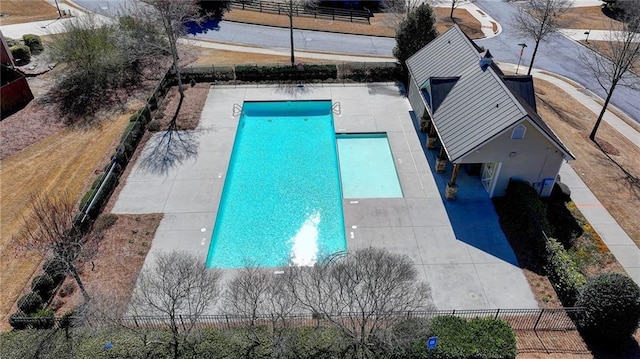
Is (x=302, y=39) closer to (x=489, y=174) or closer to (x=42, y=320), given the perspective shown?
(x=489, y=174)

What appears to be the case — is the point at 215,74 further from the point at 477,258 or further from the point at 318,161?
the point at 477,258

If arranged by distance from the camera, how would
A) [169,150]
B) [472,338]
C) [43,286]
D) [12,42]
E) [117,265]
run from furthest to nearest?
[12,42], [169,150], [117,265], [43,286], [472,338]

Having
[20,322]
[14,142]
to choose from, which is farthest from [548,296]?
[14,142]

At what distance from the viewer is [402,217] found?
25531 millimetres

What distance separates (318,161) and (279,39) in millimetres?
23857

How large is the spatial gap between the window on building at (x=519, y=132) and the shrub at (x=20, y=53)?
140 feet

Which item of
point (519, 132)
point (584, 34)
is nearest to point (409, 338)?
point (519, 132)

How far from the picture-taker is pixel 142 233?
2442 cm

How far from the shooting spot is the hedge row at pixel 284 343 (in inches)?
671

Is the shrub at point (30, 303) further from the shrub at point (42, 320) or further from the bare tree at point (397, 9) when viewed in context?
the bare tree at point (397, 9)

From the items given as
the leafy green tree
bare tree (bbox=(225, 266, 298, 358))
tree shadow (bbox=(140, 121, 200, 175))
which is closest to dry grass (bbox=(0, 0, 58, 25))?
tree shadow (bbox=(140, 121, 200, 175))

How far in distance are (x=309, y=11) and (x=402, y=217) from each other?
39.5 metres

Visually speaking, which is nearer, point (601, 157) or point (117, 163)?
point (117, 163)

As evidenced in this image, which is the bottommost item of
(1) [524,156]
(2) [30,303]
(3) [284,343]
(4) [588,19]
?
(2) [30,303]
